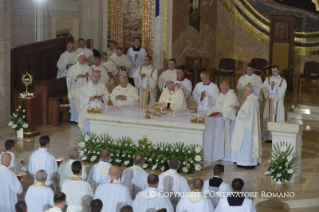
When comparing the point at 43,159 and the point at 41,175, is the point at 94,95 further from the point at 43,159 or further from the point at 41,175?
the point at 41,175

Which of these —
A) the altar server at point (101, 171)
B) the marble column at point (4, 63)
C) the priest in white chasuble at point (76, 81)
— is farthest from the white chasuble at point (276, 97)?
the marble column at point (4, 63)

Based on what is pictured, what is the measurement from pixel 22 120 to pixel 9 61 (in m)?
1.88

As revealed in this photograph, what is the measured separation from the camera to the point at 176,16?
68.4ft

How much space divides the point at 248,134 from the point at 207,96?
1762 millimetres

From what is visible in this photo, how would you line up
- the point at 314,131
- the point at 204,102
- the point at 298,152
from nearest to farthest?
the point at 298,152 → the point at 204,102 → the point at 314,131

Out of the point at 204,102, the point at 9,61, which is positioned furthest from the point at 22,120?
the point at 204,102

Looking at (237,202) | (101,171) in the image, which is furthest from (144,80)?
(237,202)

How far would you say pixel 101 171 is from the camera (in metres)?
11.8

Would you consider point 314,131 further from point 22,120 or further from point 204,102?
point 22,120

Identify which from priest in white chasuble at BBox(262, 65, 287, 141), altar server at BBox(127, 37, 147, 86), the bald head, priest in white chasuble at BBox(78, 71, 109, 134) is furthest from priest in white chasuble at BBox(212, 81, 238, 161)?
altar server at BBox(127, 37, 147, 86)

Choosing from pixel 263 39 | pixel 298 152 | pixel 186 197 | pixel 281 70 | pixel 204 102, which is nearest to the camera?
pixel 186 197

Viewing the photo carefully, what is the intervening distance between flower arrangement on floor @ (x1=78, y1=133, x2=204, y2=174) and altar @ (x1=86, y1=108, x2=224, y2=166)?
0.12m

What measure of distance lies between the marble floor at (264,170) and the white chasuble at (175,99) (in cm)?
157

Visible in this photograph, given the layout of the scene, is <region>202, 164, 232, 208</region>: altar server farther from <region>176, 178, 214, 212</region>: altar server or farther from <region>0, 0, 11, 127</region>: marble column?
<region>0, 0, 11, 127</region>: marble column
